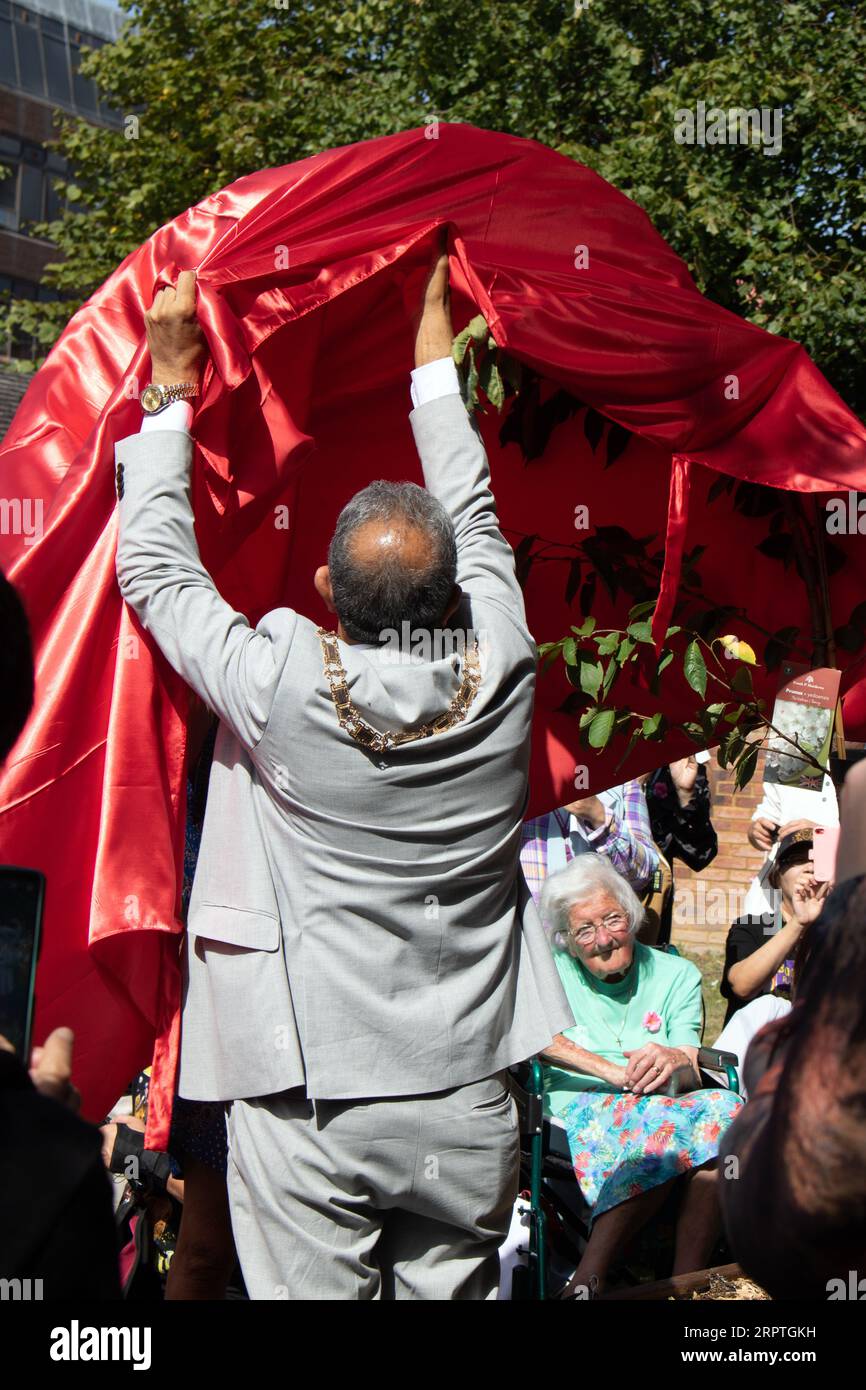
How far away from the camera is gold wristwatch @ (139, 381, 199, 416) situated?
8.29 feet

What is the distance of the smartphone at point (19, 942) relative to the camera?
4.55 ft

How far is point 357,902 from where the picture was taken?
2.28m

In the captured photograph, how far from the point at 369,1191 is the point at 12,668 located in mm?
1352

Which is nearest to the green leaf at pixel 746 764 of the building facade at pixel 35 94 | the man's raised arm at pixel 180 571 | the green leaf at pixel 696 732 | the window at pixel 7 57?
the green leaf at pixel 696 732

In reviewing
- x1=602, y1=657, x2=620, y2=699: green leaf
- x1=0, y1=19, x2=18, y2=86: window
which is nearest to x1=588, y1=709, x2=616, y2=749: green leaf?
x1=602, y1=657, x2=620, y2=699: green leaf

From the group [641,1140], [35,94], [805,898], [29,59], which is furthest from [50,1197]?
[35,94]

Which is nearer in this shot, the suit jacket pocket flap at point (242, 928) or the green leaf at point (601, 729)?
the suit jacket pocket flap at point (242, 928)

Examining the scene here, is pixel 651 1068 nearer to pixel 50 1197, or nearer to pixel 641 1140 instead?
pixel 641 1140

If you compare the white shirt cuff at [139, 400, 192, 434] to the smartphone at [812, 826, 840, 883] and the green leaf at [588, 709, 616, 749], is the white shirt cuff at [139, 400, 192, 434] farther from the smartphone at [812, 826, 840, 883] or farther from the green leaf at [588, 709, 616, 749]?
the smartphone at [812, 826, 840, 883]

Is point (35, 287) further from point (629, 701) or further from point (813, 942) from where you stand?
point (813, 942)

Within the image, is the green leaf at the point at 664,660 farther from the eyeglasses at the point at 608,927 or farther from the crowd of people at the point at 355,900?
the eyeglasses at the point at 608,927

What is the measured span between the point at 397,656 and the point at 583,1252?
95.7 inches

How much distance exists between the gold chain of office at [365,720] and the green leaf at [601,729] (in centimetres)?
80
